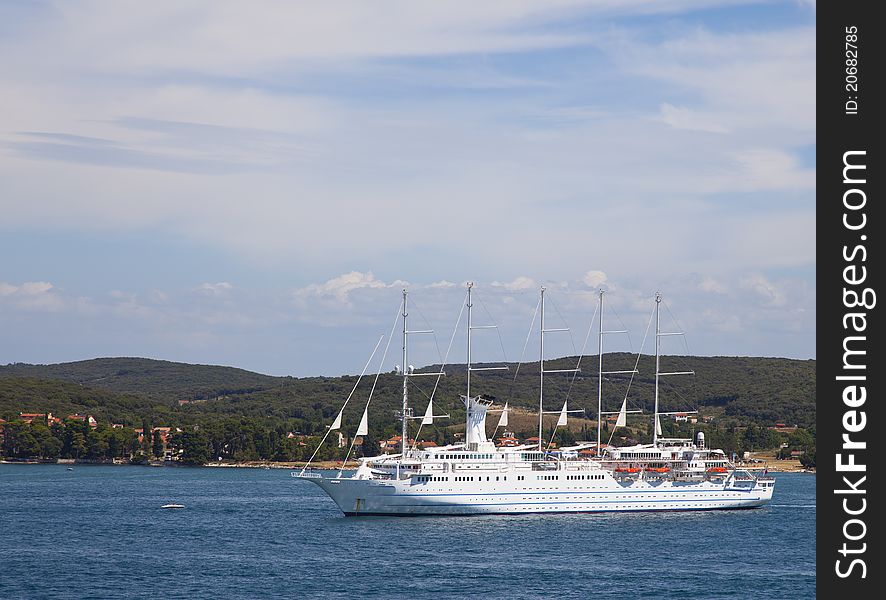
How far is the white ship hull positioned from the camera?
73250 mm

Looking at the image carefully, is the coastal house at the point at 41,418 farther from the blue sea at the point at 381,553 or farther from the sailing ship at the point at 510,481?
the sailing ship at the point at 510,481

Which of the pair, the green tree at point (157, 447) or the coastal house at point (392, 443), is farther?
the green tree at point (157, 447)

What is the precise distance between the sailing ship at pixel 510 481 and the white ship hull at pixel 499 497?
0.06 meters

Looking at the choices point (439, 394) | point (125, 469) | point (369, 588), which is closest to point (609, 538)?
point (369, 588)

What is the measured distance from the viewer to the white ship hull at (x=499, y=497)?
240 ft

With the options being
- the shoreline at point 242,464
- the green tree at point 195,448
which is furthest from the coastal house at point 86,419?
the green tree at point 195,448

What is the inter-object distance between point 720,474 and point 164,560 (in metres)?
42.4

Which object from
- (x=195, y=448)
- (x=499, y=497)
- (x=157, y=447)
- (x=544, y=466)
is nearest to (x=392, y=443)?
(x=195, y=448)

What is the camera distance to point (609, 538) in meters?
65.9

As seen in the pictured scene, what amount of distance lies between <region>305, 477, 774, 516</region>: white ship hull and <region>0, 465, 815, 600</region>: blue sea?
0.92 meters

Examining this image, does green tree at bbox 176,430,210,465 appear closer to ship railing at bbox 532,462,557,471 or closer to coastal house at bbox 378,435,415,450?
coastal house at bbox 378,435,415,450

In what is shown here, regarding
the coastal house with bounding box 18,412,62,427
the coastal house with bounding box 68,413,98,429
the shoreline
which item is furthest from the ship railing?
the coastal house with bounding box 18,412,62,427

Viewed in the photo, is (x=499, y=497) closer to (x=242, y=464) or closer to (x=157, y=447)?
(x=242, y=464)

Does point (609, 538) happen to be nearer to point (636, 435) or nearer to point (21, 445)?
point (636, 435)
